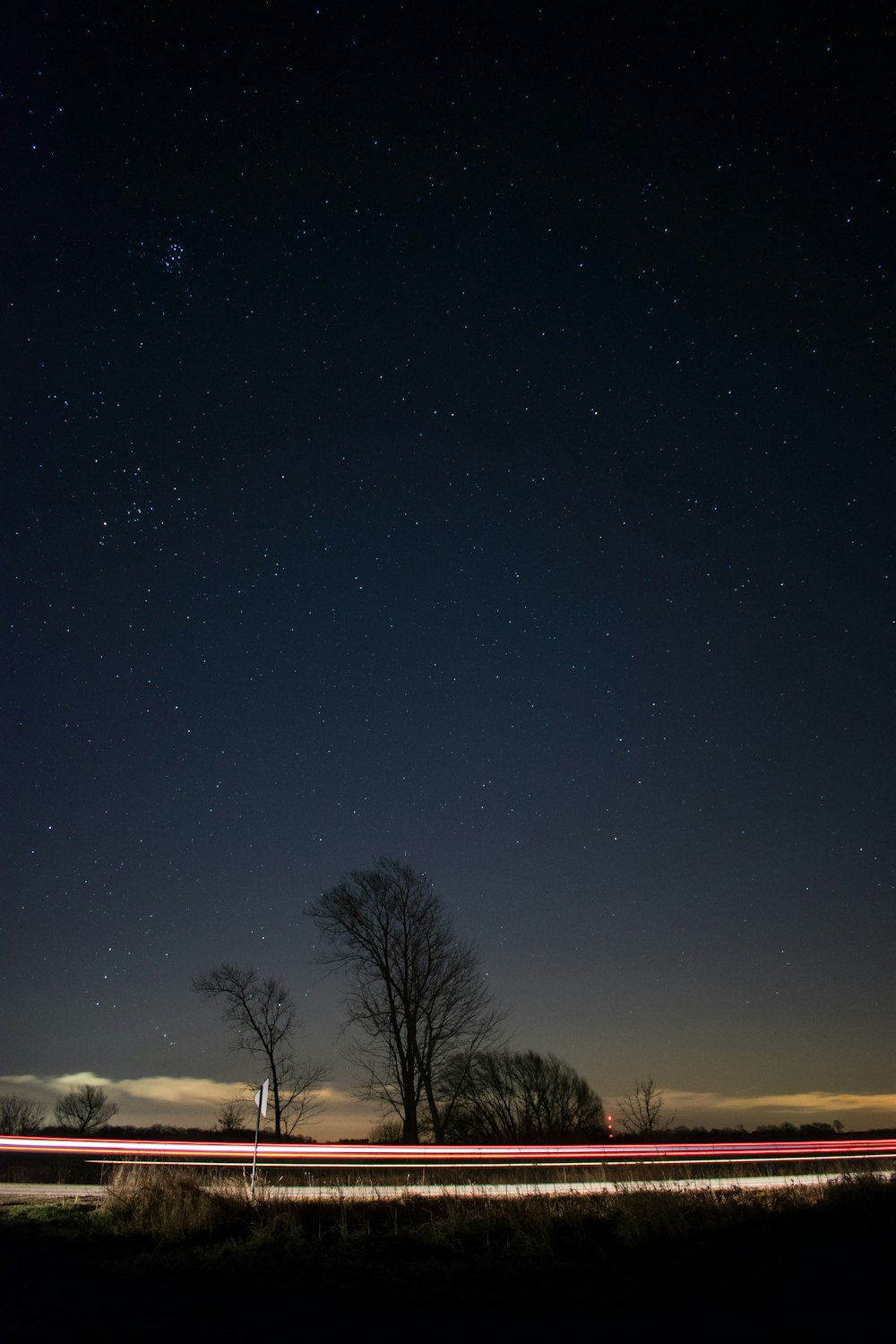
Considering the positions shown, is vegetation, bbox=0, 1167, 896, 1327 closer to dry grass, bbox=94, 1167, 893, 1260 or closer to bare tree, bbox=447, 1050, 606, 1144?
dry grass, bbox=94, 1167, 893, 1260

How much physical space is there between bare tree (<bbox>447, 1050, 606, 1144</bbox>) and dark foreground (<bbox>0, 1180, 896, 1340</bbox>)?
95.8ft

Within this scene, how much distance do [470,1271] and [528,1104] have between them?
5210cm

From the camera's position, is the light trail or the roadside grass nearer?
the roadside grass

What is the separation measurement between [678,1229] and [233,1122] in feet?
180

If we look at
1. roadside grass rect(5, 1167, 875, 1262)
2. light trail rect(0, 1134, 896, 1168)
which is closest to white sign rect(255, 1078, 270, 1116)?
roadside grass rect(5, 1167, 875, 1262)

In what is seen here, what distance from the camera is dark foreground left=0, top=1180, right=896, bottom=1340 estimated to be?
28.7ft

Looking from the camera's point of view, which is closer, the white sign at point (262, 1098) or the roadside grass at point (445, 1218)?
the roadside grass at point (445, 1218)

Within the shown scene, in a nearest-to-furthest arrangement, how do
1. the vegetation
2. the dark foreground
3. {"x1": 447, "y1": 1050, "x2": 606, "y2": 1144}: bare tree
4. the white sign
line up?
the dark foreground < the vegetation < the white sign < {"x1": 447, "y1": 1050, "x2": 606, "y2": 1144}: bare tree

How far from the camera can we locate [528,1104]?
193 feet

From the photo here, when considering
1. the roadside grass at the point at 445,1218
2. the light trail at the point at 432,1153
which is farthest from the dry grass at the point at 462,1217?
the light trail at the point at 432,1153

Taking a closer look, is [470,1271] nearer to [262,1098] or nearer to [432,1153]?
[262,1098]

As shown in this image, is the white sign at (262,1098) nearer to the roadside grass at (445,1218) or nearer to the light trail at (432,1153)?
the roadside grass at (445,1218)

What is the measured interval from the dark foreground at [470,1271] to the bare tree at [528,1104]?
29.2 meters

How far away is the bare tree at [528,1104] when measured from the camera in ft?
146
